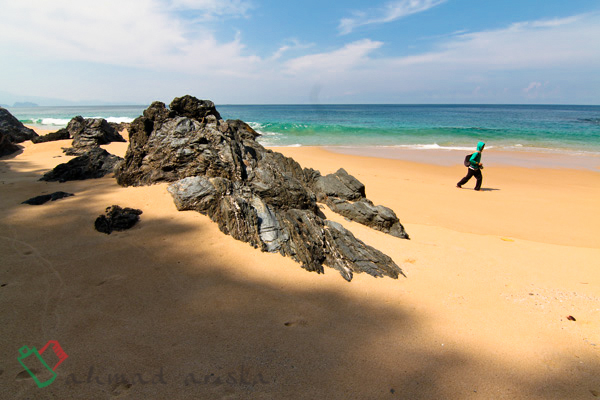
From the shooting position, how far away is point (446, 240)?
4.87 metres

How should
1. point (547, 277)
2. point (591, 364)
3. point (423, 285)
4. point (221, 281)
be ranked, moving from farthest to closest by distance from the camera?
1. point (547, 277)
2. point (423, 285)
3. point (221, 281)
4. point (591, 364)

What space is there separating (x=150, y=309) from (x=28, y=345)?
77 centimetres

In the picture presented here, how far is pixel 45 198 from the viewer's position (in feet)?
14.2

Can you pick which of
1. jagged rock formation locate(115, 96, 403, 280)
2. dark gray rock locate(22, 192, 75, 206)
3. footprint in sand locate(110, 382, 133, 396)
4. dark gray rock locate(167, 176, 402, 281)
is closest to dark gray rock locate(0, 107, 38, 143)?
jagged rock formation locate(115, 96, 403, 280)

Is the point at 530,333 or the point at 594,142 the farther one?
the point at 594,142

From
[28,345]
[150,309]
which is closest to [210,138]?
[150,309]

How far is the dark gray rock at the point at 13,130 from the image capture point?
1246 centimetres

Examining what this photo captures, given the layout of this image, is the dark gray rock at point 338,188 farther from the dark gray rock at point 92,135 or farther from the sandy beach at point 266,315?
the dark gray rock at point 92,135

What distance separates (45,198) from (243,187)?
9.54 feet

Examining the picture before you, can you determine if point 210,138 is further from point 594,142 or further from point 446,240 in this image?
point 594,142

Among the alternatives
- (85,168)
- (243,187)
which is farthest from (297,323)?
(85,168)

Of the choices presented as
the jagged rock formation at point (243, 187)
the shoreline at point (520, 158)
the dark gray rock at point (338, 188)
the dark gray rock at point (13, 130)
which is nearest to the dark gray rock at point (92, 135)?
the dark gray rock at point (13, 130)
